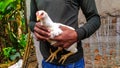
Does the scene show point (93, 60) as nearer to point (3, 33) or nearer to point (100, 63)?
point (100, 63)

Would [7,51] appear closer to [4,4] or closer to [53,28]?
[4,4]

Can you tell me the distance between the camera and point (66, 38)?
1641 millimetres

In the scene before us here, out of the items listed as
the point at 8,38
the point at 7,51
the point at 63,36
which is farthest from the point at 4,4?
the point at 63,36

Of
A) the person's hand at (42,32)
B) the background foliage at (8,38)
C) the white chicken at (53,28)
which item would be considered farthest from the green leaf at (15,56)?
the person's hand at (42,32)

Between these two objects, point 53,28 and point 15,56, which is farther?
point 15,56

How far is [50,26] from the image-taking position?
167 cm

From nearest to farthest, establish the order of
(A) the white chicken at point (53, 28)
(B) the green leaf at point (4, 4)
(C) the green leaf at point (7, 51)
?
(A) the white chicken at point (53, 28)
(B) the green leaf at point (4, 4)
(C) the green leaf at point (7, 51)

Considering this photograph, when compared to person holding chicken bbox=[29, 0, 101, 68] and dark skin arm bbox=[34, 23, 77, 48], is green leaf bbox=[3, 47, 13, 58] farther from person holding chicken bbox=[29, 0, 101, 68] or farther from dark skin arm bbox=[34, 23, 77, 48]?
dark skin arm bbox=[34, 23, 77, 48]

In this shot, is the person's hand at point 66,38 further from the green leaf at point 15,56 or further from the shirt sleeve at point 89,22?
the green leaf at point 15,56

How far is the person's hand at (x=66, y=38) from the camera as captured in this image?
1642 millimetres

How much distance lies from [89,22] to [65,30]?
0.56 ft

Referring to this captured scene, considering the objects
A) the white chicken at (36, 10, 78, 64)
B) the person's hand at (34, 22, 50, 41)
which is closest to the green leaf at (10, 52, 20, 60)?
the white chicken at (36, 10, 78, 64)

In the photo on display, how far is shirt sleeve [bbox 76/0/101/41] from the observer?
170cm

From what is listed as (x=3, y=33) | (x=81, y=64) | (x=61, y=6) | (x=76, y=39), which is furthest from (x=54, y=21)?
(x=3, y=33)
